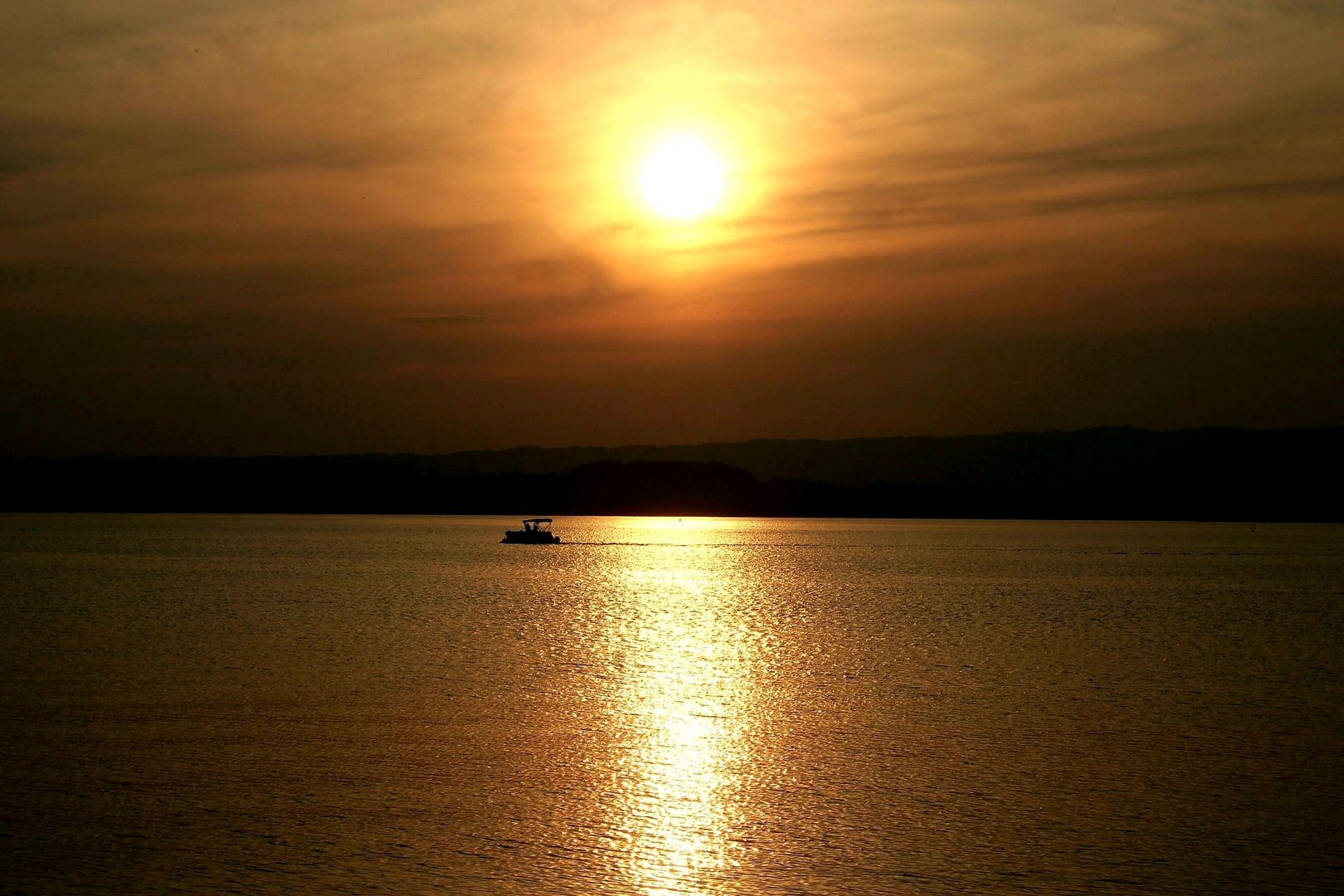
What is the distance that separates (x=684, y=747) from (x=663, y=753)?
92 cm

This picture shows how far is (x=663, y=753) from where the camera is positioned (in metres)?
26.5

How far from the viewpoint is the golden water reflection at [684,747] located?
18.6 metres

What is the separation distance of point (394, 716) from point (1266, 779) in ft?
62.4

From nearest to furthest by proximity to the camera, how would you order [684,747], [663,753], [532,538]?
[663,753] < [684,747] < [532,538]

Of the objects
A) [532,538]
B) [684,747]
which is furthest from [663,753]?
[532,538]

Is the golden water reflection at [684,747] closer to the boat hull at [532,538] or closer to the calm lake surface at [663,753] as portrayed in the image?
the calm lake surface at [663,753]

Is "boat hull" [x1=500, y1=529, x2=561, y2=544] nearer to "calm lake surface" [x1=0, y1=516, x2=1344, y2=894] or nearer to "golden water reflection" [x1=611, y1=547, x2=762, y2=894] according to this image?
"calm lake surface" [x1=0, y1=516, x2=1344, y2=894]

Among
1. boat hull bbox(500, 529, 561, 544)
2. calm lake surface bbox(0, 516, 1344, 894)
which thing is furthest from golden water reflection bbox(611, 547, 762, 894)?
boat hull bbox(500, 529, 561, 544)

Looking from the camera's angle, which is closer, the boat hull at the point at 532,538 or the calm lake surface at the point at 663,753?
the calm lake surface at the point at 663,753

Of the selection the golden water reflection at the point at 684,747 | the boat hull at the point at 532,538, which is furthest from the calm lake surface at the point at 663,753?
the boat hull at the point at 532,538

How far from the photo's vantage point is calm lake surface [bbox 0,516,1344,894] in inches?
721

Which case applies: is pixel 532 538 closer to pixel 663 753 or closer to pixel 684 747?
pixel 684 747

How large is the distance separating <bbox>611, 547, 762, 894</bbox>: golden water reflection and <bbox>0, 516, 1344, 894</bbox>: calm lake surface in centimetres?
11

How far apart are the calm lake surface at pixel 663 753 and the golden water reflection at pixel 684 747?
0.11 meters
